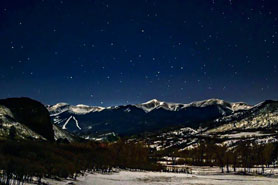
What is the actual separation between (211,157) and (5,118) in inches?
4889

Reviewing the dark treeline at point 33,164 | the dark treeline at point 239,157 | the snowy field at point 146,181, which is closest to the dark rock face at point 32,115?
the dark treeline at point 33,164

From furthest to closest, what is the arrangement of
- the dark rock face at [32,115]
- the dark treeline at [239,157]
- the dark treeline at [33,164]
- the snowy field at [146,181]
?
the dark rock face at [32,115], the dark treeline at [239,157], the snowy field at [146,181], the dark treeline at [33,164]

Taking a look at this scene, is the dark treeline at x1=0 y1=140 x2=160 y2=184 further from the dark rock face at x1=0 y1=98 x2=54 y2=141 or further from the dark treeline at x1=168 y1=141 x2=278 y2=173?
the dark rock face at x1=0 y1=98 x2=54 y2=141

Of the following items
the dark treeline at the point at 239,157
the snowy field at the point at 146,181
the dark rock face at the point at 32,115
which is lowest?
the snowy field at the point at 146,181

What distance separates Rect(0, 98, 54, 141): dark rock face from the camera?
17250 centimetres

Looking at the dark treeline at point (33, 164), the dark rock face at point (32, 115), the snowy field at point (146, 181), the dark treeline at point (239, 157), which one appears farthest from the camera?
the dark rock face at point (32, 115)

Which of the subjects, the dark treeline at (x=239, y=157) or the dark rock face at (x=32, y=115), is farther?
the dark rock face at (x=32, y=115)

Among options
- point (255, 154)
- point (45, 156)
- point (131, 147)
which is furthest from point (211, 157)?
point (45, 156)

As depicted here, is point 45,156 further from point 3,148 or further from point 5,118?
point 5,118

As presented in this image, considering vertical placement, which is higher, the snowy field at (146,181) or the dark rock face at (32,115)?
the dark rock face at (32,115)

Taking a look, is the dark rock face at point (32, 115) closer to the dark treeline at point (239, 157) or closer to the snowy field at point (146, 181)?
the dark treeline at point (239, 157)

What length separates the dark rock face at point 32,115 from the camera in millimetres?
172500

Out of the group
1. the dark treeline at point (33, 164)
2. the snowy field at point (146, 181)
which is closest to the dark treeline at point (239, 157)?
the dark treeline at point (33, 164)

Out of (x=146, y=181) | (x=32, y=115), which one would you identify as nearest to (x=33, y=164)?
(x=146, y=181)
